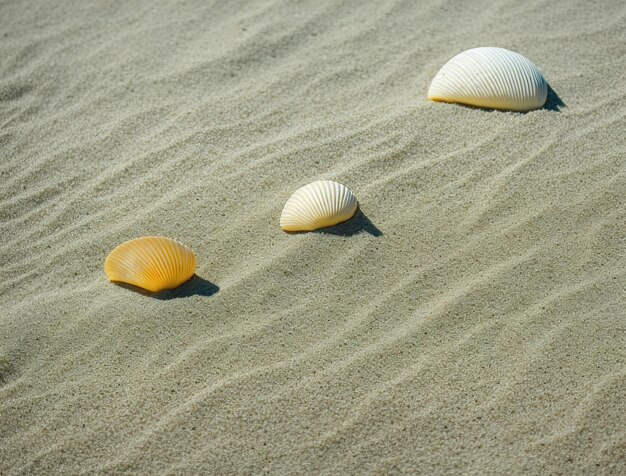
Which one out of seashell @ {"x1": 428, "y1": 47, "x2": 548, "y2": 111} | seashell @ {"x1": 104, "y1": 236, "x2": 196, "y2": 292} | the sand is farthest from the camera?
seashell @ {"x1": 428, "y1": 47, "x2": 548, "y2": 111}

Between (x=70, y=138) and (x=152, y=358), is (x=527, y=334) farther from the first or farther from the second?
(x=70, y=138)

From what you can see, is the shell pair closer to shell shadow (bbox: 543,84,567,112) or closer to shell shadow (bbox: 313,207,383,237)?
shell shadow (bbox: 313,207,383,237)

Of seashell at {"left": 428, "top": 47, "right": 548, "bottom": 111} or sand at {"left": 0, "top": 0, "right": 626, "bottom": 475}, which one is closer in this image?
sand at {"left": 0, "top": 0, "right": 626, "bottom": 475}

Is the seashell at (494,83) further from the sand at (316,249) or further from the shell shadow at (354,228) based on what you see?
the shell shadow at (354,228)

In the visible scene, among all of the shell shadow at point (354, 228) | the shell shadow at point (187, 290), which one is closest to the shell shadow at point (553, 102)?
the shell shadow at point (354, 228)

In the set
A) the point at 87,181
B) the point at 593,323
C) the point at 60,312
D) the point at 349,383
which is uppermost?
the point at 87,181

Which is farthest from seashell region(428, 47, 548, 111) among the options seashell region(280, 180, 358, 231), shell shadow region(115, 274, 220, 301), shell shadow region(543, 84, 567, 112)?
shell shadow region(115, 274, 220, 301)

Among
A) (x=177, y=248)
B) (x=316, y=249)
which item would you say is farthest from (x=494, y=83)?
(x=177, y=248)

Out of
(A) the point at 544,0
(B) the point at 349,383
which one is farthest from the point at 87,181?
(A) the point at 544,0
